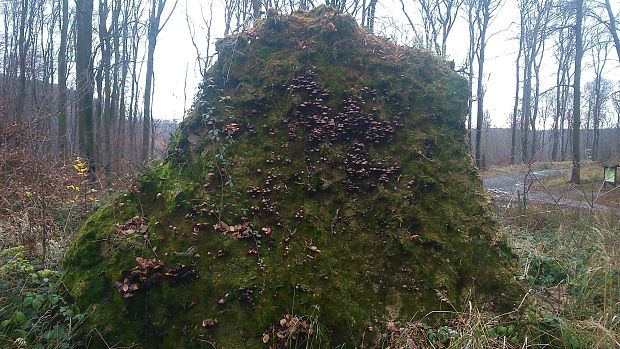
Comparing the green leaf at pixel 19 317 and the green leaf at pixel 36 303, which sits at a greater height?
the green leaf at pixel 36 303

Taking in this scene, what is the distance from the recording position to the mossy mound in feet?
9.37

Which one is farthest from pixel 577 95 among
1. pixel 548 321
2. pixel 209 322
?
pixel 209 322

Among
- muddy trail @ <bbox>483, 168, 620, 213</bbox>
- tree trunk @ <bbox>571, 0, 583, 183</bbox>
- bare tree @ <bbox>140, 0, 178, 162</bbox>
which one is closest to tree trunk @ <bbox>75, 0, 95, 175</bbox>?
bare tree @ <bbox>140, 0, 178, 162</bbox>

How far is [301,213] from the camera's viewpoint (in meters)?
3.46

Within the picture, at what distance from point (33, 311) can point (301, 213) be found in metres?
2.24

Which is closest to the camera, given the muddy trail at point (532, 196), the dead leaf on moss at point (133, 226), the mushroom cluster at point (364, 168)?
the dead leaf on moss at point (133, 226)

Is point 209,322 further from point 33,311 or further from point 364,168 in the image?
point 364,168

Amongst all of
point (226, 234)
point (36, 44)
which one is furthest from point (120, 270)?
point (36, 44)

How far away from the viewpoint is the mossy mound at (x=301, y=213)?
2.86m

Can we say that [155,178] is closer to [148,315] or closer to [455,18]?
[148,315]

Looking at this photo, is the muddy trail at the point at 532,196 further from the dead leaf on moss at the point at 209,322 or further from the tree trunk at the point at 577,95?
the dead leaf on moss at the point at 209,322

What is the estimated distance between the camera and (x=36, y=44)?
2178 centimetres

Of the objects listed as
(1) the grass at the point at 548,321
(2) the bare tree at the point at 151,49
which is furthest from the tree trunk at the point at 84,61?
(1) the grass at the point at 548,321

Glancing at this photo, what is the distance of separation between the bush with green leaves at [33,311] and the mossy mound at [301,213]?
0.49 feet
